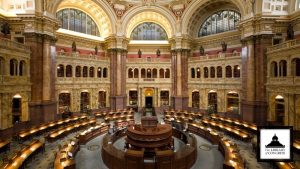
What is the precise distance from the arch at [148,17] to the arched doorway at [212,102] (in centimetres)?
1214

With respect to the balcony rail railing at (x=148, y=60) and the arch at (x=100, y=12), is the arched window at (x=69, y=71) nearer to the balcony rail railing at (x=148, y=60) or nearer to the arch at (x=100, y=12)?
the arch at (x=100, y=12)

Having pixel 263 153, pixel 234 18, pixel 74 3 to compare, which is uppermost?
pixel 74 3

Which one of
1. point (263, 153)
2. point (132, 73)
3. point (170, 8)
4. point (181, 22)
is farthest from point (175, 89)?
point (263, 153)

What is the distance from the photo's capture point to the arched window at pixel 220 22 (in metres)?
30.0

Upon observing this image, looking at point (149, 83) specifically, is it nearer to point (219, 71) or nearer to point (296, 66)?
point (219, 71)

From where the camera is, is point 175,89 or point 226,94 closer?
point 226,94

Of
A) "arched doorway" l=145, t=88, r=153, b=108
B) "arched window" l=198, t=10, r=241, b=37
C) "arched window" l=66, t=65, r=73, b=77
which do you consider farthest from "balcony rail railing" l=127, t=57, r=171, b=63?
"arched window" l=66, t=65, r=73, b=77

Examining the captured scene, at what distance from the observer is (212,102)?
31.0m

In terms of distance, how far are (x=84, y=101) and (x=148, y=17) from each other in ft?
61.6

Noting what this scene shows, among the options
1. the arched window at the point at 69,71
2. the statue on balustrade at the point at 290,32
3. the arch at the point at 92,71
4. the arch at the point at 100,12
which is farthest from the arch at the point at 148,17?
the statue on balustrade at the point at 290,32

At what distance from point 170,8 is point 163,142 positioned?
24827mm

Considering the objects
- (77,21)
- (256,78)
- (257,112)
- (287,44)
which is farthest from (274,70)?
(77,21)

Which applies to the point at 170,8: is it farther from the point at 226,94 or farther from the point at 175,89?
the point at 226,94

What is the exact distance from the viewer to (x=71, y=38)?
30.0 meters
